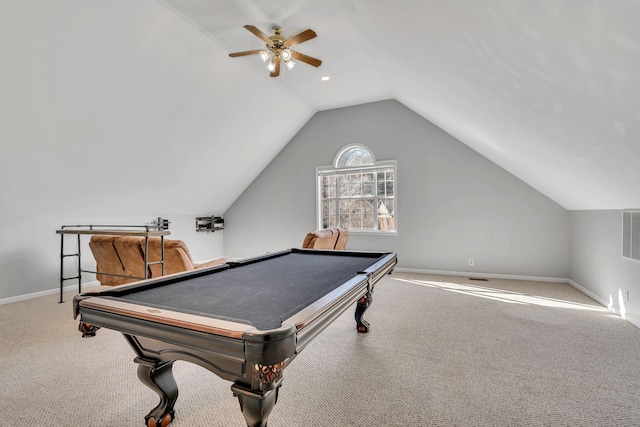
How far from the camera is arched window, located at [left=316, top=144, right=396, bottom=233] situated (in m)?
6.23

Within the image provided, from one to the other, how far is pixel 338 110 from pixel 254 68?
94.2 inches

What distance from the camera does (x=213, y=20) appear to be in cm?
→ 351

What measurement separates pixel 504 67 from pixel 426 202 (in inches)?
151

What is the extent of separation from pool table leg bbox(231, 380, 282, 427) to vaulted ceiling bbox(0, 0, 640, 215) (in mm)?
1888

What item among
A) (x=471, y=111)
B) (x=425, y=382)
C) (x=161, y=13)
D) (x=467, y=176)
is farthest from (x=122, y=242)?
(x=467, y=176)

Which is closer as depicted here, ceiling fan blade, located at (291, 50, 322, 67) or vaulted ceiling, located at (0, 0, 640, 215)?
vaulted ceiling, located at (0, 0, 640, 215)

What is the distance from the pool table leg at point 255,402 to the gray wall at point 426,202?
516 cm

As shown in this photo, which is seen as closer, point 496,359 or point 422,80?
point 496,359

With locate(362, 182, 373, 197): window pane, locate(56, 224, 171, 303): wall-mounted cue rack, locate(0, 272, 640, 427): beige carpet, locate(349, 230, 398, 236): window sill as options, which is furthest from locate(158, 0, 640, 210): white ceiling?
locate(56, 224, 171, 303): wall-mounted cue rack

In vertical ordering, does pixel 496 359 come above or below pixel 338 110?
below

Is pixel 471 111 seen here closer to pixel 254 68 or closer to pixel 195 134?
pixel 254 68

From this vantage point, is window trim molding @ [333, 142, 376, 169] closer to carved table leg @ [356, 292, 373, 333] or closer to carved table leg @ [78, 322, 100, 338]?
carved table leg @ [356, 292, 373, 333]

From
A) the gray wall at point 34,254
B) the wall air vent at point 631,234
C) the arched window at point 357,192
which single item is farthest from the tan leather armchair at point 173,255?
the wall air vent at point 631,234

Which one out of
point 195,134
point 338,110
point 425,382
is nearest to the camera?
point 425,382
